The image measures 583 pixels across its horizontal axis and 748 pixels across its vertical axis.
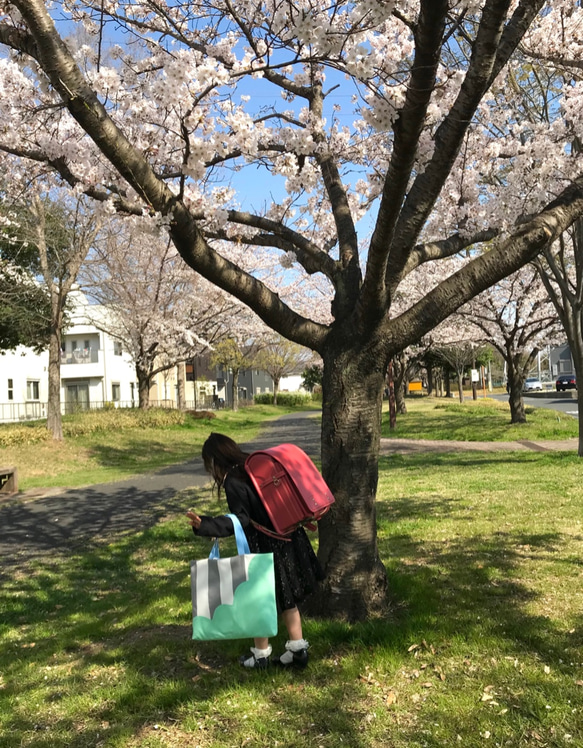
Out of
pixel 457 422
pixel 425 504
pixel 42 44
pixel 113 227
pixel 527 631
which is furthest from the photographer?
pixel 457 422

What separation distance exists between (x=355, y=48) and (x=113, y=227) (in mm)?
16894

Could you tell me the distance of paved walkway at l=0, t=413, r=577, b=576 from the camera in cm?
806

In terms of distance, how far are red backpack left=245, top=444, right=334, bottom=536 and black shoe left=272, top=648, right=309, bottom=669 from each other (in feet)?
2.24

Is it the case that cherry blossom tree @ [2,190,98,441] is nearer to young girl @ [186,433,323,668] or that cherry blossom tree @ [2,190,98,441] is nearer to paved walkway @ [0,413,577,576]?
paved walkway @ [0,413,577,576]

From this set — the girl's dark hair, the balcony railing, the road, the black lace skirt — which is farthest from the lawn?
the balcony railing

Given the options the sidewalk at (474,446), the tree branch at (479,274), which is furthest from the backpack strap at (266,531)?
the sidewalk at (474,446)

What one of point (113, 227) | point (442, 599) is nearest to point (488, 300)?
point (113, 227)

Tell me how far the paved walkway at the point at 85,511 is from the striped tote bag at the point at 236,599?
465 centimetres

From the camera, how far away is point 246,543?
3.27 m

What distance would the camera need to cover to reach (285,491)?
3.42m

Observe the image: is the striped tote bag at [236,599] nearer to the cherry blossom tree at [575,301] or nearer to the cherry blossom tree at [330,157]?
the cherry blossom tree at [330,157]

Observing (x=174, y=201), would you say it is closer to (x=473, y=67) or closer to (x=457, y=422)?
(x=473, y=67)

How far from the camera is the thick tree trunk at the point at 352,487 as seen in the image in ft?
13.4

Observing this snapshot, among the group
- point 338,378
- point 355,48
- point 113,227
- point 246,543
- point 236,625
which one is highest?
point 113,227
